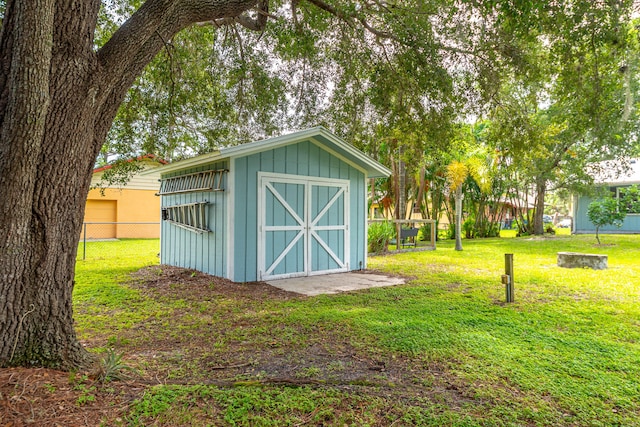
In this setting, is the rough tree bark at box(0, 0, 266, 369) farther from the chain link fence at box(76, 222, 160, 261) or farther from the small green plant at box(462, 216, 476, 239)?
the small green plant at box(462, 216, 476, 239)

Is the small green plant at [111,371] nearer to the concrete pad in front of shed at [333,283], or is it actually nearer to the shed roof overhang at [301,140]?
the concrete pad in front of shed at [333,283]

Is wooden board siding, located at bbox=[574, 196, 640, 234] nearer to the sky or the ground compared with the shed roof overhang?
nearer to the ground

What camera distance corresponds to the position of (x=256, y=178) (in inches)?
259

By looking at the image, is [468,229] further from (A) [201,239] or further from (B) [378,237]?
(A) [201,239]

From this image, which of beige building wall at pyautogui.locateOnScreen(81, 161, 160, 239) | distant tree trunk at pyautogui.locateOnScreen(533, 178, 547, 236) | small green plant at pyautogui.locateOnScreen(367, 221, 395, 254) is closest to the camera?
small green plant at pyautogui.locateOnScreen(367, 221, 395, 254)

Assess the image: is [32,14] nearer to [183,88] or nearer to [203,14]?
[203,14]

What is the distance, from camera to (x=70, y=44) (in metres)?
2.49

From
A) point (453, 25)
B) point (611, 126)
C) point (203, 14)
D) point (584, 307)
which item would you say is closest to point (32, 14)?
point (203, 14)

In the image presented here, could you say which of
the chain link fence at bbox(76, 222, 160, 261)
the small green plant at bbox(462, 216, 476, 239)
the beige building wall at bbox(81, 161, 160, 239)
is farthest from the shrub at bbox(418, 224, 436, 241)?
the beige building wall at bbox(81, 161, 160, 239)

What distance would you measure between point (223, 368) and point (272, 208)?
410 cm

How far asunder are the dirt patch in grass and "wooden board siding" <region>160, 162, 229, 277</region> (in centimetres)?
200

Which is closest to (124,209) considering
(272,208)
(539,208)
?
(272,208)

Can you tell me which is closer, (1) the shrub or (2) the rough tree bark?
(2) the rough tree bark

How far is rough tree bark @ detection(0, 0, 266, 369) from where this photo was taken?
221 cm
